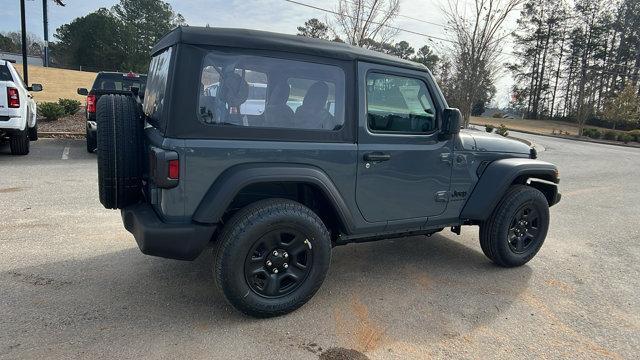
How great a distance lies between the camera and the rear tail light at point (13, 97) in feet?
25.9

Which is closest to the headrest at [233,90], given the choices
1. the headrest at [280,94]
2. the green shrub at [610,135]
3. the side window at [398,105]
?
the headrest at [280,94]

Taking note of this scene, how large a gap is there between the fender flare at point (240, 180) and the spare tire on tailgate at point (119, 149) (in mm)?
672

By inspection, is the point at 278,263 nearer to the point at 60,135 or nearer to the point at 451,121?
the point at 451,121

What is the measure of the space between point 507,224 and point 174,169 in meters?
2.97

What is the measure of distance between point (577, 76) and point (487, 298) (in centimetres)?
5673

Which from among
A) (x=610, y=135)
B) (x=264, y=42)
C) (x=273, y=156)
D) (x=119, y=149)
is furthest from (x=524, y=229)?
(x=610, y=135)

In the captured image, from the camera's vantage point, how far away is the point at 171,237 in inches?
109

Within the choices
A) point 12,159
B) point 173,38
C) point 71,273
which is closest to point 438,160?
point 173,38

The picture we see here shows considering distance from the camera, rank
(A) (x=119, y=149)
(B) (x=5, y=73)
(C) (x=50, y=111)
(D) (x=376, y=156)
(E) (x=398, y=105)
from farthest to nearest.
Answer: (C) (x=50, y=111), (B) (x=5, y=73), (E) (x=398, y=105), (D) (x=376, y=156), (A) (x=119, y=149)

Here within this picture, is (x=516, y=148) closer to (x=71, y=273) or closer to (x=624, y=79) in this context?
(x=71, y=273)

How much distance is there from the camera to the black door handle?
3291mm

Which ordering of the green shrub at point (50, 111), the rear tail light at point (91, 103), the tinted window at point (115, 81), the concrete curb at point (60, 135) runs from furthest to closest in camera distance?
the green shrub at point (50, 111), the concrete curb at point (60, 135), the tinted window at point (115, 81), the rear tail light at point (91, 103)

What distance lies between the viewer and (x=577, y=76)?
51031 mm

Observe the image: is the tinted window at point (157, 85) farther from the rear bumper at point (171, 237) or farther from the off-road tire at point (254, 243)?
the off-road tire at point (254, 243)
